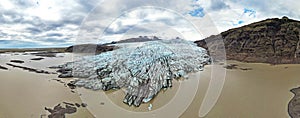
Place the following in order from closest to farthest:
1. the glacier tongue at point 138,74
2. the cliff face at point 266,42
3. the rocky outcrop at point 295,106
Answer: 1. the rocky outcrop at point 295,106
2. the glacier tongue at point 138,74
3. the cliff face at point 266,42

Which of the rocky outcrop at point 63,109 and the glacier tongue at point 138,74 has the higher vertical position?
the glacier tongue at point 138,74

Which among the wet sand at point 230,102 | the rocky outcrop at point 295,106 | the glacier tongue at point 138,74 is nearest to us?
the rocky outcrop at point 295,106

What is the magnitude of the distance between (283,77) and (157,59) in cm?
1019

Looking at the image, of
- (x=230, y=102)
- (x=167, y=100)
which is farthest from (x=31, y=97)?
(x=230, y=102)

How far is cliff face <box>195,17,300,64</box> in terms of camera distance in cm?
2815

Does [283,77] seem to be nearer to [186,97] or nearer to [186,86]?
[186,86]

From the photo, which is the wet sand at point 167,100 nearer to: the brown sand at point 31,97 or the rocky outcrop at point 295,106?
the brown sand at point 31,97

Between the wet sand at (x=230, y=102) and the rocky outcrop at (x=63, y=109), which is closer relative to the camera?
the rocky outcrop at (x=63, y=109)

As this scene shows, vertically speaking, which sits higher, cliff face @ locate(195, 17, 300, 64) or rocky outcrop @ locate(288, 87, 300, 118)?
cliff face @ locate(195, 17, 300, 64)

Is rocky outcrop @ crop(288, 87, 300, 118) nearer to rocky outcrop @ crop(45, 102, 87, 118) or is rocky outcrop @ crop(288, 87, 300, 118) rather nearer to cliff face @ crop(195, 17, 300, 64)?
rocky outcrop @ crop(45, 102, 87, 118)

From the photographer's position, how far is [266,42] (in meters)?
32.4

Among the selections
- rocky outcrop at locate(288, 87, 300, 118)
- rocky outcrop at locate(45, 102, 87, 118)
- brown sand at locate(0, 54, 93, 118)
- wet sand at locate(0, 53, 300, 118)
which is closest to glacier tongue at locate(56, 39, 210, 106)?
wet sand at locate(0, 53, 300, 118)

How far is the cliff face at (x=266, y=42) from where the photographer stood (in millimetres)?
28147

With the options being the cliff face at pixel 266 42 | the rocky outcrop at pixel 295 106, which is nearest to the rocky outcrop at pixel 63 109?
the rocky outcrop at pixel 295 106
